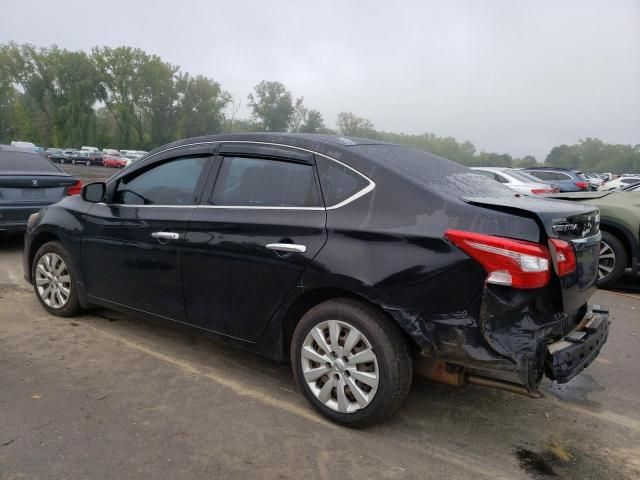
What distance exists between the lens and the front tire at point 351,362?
2760mm

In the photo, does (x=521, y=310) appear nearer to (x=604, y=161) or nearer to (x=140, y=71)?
(x=140, y=71)

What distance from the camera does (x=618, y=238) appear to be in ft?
21.3

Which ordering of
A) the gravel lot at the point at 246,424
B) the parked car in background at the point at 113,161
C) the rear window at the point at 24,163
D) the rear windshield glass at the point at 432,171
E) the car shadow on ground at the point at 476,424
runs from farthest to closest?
the parked car in background at the point at 113,161 → the rear window at the point at 24,163 → the rear windshield glass at the point at 432,171 → the car shadow on ground at the point at 476,424 → the gravel lot at the point at 246,424

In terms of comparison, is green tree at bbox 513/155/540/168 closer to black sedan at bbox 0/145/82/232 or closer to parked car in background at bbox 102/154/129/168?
parked car in background at bbox 102/154/129/168

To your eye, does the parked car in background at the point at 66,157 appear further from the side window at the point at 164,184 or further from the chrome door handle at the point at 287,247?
the chrome door handle at the point at 287,247

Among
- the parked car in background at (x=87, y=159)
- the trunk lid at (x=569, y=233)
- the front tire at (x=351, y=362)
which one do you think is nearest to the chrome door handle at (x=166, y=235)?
the front tire at (x=351, y=362)

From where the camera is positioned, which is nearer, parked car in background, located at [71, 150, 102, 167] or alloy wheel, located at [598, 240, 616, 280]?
alloy wheel, located at [598, 240, 616, 280]

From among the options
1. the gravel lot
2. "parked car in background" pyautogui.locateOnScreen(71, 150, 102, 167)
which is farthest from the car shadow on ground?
"parked car in background" pyautogui.locateOnScreen(71, 150, 102, 167)

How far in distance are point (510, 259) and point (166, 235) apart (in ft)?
7.27

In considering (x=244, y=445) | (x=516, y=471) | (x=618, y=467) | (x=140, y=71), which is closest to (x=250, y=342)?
(x=244, y=445)

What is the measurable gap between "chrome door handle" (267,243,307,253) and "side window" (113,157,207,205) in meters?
0.84

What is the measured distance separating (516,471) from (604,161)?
119170mm

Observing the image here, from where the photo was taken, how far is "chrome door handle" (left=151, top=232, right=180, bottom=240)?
3.53 meters

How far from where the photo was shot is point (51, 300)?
4613 mm
